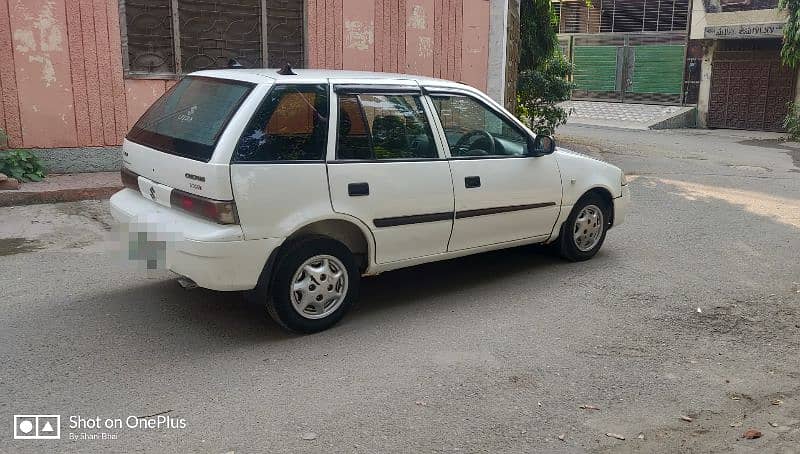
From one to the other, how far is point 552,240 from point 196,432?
378cm

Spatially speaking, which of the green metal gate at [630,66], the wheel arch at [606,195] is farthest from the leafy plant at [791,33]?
the wheel arch at [606,195]

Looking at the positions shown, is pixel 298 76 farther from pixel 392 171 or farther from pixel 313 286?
pixel 313 286

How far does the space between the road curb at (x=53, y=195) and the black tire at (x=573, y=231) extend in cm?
533

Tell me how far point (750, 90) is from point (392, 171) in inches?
866

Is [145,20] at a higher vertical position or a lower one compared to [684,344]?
higher

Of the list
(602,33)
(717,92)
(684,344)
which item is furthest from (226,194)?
(602,33)

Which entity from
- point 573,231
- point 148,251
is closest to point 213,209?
point 148,251

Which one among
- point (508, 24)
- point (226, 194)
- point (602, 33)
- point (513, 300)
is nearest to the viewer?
point (226, 194)

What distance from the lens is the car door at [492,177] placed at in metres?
5.31

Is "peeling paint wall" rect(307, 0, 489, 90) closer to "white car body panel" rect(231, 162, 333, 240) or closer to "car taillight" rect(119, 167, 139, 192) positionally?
"car taillight" rect(119, 167, 139, 192)

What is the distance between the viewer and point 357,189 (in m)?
4.69

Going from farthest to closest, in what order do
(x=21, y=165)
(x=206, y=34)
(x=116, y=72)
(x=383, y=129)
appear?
1. (x=206, y=34)
2. (x=116, y=72)
3. (x=21, y=165)
4. (x=383, y=129)

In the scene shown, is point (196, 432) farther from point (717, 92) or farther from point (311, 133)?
point (717, 92)

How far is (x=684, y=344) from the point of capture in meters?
4.73
